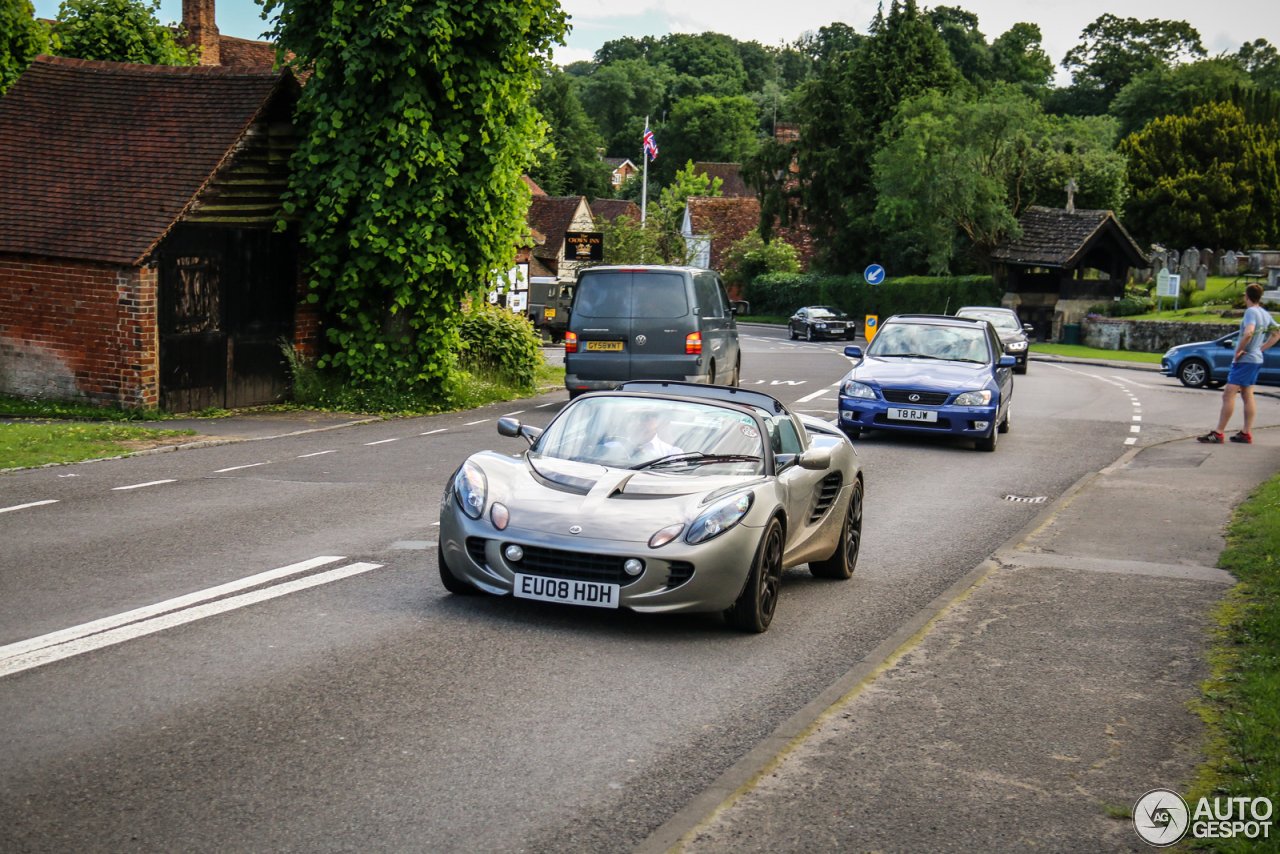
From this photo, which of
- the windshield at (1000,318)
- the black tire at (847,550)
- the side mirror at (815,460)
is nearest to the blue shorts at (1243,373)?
the black tire at (847,550)

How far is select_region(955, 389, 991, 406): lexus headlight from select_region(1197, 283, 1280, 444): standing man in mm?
3281

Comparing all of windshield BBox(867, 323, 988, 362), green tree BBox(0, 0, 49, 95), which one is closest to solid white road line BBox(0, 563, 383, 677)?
windshield BBox(867, 323, 988, 362)

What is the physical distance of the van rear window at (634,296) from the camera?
62.0ft

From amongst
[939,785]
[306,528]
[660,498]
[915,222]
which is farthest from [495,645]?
[915,222]

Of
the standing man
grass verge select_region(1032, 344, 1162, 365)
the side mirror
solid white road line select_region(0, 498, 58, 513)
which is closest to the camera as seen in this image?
the side mirror

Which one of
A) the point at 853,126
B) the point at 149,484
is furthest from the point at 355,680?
the point at 853,126

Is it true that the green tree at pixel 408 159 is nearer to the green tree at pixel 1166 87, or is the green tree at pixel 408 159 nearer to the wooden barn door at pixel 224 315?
the wooden barn door at pixel 224 315

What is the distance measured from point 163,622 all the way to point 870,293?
61.9 m

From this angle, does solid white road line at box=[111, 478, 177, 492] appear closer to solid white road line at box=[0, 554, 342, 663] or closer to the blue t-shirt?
solid white road line at box=[0, 554, 342, 663]

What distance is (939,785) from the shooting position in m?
4.90

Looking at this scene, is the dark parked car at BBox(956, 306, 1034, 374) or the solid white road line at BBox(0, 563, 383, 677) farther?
the dark parked car at BBox(956, 306, 1034, 374)

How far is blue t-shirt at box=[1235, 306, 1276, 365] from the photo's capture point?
16.5m

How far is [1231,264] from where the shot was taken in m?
61.8

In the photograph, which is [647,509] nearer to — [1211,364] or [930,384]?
[930,384]
